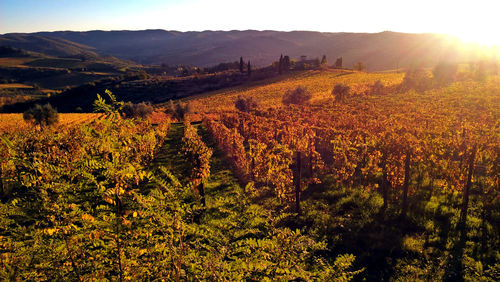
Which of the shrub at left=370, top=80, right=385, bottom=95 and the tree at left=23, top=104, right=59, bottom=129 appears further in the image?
the shrub at left=370, top=80, right=385, bottom=95

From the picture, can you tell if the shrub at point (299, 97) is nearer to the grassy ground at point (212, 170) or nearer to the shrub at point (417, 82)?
the shrub at point (417, 82)

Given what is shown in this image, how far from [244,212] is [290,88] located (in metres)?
75.6

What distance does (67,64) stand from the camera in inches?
7087

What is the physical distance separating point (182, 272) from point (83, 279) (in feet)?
6.28

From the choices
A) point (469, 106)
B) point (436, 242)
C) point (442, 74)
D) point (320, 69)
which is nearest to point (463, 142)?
point (436, 242)

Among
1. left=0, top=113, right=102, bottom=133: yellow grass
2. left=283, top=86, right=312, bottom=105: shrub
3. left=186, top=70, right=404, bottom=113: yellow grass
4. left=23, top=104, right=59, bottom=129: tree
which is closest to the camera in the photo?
left=0, top=113, right=102, bottom=133: yellow grass

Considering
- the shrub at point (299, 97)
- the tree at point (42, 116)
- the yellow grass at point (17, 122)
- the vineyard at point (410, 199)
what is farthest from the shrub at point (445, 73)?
the tree at point (42, 116)

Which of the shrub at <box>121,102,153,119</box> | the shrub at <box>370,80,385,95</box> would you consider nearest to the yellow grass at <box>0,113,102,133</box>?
the shrub at <box>121,102,153,119</box>

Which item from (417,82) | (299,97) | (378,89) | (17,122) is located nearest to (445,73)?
(417,82)

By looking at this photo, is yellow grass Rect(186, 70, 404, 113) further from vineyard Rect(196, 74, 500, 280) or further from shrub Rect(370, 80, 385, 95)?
vineyard Rect(196, 74, 500, 280)

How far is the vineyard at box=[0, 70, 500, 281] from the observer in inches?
180

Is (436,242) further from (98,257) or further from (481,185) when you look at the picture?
(98,257)

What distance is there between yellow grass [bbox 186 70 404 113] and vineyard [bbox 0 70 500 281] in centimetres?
4094

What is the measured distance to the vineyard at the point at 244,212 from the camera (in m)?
4.57
